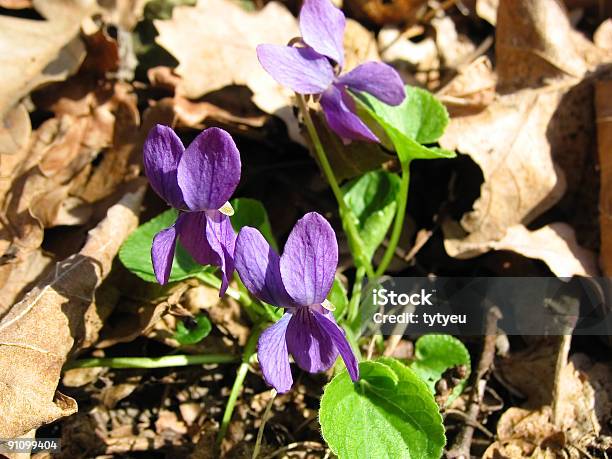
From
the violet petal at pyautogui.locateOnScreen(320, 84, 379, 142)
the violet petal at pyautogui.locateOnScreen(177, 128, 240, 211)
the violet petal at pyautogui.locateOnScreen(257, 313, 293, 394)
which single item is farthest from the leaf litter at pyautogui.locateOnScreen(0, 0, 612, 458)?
the violet petal at pyautogui.locateOnScreen(177, 128, 240, 211)

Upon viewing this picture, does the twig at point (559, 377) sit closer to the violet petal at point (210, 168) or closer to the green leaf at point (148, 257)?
the green leaf at point (148, 257)

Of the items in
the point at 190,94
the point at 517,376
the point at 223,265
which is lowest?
the point at 517,376

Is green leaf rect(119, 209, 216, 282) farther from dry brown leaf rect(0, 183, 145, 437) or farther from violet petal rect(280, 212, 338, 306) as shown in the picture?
violet petal rect(280, 212, 338, 306)

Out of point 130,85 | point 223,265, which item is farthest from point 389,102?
point 130,85

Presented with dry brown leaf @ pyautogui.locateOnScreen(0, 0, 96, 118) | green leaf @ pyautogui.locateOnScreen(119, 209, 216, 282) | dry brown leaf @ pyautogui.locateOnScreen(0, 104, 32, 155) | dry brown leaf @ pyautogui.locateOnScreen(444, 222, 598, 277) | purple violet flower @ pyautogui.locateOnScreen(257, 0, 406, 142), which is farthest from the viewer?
dry brown leaf @ pyautogui.locateOnScreen(0, 0, 96, 118)

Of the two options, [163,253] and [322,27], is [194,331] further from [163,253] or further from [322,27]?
[322,27]

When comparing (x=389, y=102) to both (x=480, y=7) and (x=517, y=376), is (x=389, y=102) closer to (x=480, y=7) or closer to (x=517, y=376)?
(x=517, y=376)
